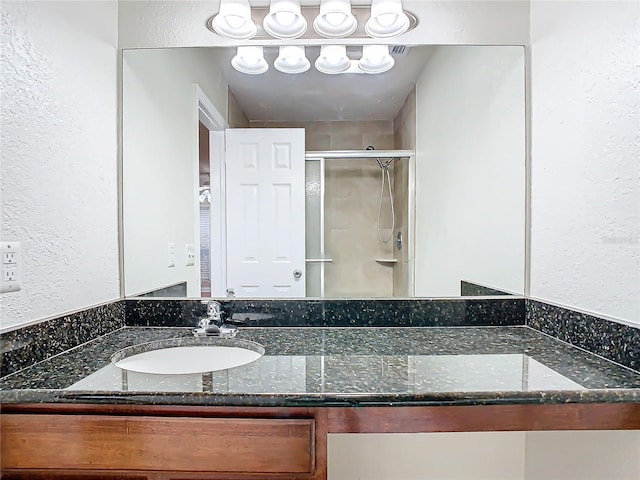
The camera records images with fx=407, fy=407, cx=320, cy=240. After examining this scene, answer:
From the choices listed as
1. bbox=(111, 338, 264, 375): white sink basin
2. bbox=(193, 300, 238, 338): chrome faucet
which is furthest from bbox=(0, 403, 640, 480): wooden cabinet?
bbox=(193, 300, 238, 338): chrome faucet

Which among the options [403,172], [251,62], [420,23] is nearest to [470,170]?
[403,172]

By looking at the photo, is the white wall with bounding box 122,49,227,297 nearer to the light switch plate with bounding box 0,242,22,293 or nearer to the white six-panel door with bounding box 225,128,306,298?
the white six-panel door with bounding box 225,128,306,298

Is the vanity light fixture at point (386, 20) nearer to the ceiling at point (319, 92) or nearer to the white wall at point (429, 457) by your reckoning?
the ceiling at point (319, 92)

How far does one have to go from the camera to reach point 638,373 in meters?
0.92

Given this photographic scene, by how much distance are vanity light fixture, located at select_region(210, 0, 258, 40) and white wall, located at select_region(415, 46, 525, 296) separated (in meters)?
0.64

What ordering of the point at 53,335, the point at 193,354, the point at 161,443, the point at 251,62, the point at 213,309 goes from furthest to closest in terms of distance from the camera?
the point at 251,62
the point at 213,309
the point at 193,354
the point at 53,335
the point at 161,443

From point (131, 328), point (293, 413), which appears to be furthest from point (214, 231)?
point (293, 413)

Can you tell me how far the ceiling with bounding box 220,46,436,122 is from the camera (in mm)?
1481

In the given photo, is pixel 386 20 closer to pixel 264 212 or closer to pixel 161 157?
pixel 264 212

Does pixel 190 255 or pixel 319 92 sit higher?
pixel 319 92

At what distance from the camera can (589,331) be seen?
3.59 feet

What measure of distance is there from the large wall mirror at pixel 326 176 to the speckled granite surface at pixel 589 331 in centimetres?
14

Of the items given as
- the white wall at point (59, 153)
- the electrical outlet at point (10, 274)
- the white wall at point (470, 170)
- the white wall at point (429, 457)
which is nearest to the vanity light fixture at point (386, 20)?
the white wall at point (470, 170)

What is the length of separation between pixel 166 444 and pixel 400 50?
1407 mm
